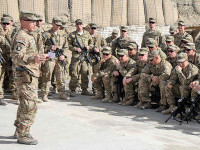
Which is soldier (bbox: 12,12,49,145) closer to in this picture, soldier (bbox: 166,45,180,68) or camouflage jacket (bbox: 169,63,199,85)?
camouflage jacket (bbox: 169,63,199,85)

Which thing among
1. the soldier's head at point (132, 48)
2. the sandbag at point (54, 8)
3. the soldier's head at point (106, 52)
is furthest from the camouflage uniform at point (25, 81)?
the sandbag at point (54, 8)

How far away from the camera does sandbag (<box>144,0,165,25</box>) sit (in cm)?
1424

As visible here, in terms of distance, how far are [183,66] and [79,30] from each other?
10.4ft

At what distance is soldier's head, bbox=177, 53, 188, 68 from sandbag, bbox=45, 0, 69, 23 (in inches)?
254

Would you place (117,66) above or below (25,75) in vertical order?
below

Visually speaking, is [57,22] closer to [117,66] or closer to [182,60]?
[117,66]

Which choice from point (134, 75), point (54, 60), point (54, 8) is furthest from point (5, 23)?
point (54, 8)

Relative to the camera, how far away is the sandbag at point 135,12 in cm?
1379

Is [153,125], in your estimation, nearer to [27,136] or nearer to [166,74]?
[166,74]

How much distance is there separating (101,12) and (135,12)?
57.0 inches

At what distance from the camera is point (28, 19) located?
471 centimetres

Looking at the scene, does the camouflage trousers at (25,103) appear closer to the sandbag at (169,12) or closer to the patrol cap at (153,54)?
the patrol cap at (153,54)

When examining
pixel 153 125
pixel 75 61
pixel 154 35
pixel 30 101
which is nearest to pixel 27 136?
pixel 30 101

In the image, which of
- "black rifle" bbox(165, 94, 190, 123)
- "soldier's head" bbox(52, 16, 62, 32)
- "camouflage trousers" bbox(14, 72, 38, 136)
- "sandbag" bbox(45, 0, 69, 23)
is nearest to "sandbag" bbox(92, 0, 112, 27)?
"sandbag" bbox(45, 0, 69, 23)
